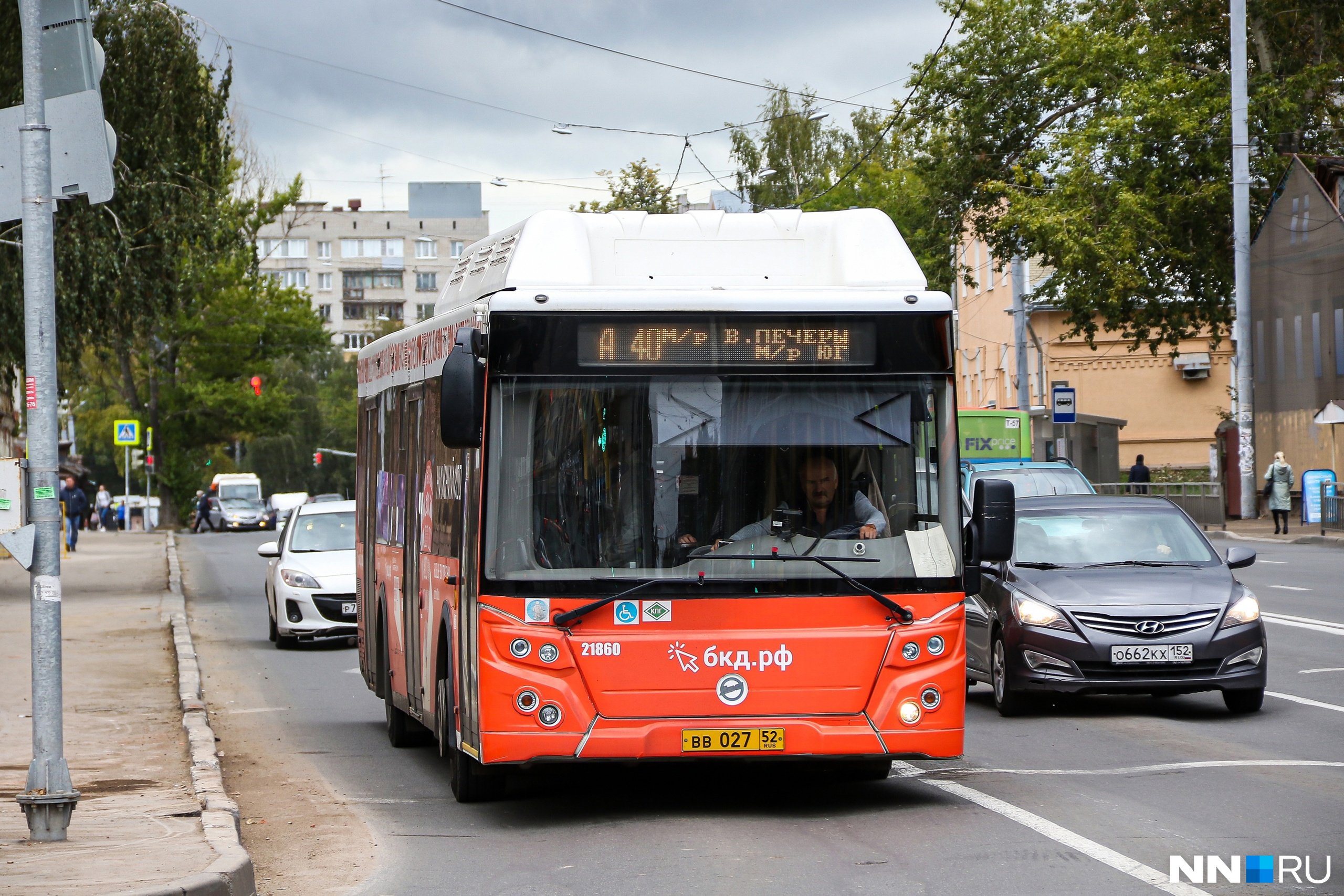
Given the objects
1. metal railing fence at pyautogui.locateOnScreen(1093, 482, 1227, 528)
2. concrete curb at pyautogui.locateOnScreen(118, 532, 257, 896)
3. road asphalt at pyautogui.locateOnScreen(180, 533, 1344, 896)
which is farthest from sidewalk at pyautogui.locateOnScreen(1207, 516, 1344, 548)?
concrete curb at pyautogui.locateOnScreen(118, 532, 257, 896)

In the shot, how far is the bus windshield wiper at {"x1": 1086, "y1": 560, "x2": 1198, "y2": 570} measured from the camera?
Answer: 1245 centimetres

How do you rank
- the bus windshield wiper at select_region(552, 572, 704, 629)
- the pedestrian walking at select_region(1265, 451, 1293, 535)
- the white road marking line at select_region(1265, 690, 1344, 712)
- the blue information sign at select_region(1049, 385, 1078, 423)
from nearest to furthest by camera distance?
the bus windshield wiper at select_region(552, 572, 704, 629), the white road marking line at select_region(1265, 690, 1344, 712), the pedestrian walking at select_region(1265, 451, 1293, 535), the blue information sign at select_region(1049, 385, 1078, 423)

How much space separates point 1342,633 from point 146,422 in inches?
2574

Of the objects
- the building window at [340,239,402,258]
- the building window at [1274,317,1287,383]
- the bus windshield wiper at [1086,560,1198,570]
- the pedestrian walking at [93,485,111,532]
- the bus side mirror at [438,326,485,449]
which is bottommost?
the pedestrian walking at [93,485,111,532]

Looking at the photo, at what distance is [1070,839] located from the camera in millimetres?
7668

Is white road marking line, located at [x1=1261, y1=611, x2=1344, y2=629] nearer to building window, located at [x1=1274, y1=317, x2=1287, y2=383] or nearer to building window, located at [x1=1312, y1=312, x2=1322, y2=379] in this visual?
building window, located at [x1=1312, y1=312, x2=1322, y2=379]

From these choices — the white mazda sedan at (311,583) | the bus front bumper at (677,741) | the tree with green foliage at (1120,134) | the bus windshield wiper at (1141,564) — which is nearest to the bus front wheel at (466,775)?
the bus front bumper at (677,741)

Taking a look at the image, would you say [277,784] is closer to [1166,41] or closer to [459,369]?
[459,369]

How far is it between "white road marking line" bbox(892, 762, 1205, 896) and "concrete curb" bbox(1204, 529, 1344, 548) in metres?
24.7

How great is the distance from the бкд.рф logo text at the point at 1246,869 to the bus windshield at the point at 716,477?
1.84m

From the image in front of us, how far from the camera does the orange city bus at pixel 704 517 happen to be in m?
8.09

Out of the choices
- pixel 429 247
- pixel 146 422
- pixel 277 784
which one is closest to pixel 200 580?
pixel 277 784

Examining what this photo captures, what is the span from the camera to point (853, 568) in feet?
27.0

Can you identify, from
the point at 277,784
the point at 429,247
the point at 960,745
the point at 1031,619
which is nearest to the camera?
the point at 960,745
